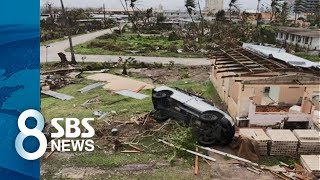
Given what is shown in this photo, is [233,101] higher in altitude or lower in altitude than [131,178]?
higher

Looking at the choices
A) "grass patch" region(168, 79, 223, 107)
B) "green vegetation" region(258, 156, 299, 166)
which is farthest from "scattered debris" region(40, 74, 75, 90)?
"green vegetation" region(258, 156, 299, 166)

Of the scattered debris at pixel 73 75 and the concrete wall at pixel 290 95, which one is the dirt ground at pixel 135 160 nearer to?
the concrete wall at pixel 290 95

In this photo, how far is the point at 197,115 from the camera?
10.2 metres

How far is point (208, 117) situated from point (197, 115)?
538 millimetres

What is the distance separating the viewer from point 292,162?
9.15m

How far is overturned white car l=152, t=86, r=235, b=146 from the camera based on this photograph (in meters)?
9.61

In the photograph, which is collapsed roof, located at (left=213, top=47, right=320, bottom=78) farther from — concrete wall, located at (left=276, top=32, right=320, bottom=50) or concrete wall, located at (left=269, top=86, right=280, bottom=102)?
concrete wall, located at (left=276, top=32, right=320, bottom=50)

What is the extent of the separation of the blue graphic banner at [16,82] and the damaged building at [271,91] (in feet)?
19.4

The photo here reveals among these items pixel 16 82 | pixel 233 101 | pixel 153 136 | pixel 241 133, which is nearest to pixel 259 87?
pixel 233 101

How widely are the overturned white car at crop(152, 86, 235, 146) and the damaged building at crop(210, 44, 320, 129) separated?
126cm

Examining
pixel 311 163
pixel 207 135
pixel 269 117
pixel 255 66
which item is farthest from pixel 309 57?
pixel 311 163

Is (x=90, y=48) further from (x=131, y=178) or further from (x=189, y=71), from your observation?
(x=131, y=178)

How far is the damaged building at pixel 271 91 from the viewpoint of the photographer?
11000mm

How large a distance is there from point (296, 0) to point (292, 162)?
50.6 metres
